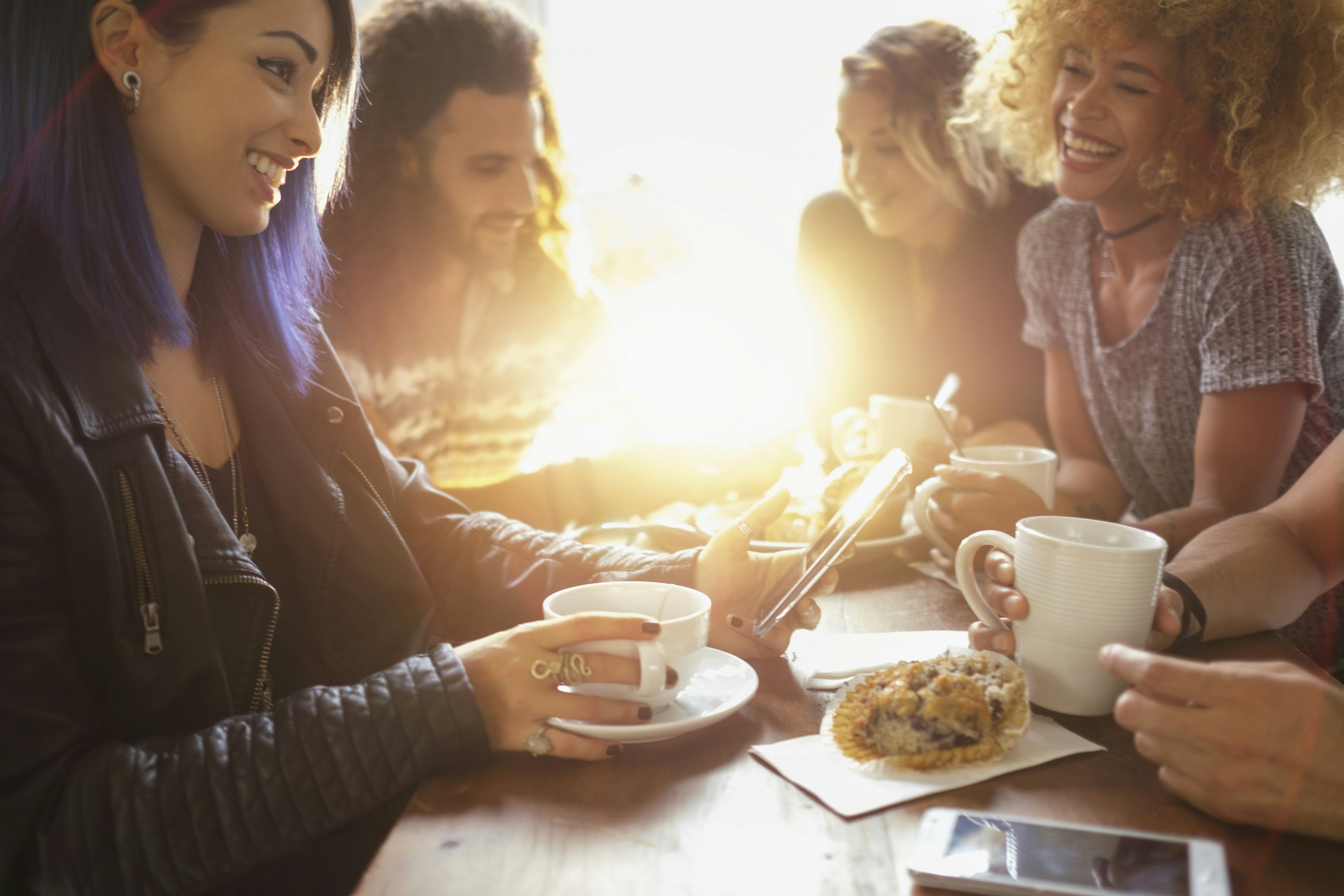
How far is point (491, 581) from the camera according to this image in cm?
120

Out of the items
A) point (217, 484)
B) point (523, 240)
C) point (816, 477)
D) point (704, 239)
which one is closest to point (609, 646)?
point (217, 484)

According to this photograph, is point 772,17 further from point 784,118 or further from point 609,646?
point 609,646

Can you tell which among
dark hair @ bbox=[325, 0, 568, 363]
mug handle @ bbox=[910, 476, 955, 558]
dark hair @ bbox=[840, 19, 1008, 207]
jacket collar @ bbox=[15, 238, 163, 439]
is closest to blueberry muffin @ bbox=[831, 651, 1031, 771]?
mug handle @ bbox=[910, 476, 955, 558]

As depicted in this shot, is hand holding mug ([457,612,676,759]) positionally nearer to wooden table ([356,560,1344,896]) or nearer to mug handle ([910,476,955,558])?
wooden table ([356,560,1344,896])

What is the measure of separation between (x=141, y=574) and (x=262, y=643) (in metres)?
0.17

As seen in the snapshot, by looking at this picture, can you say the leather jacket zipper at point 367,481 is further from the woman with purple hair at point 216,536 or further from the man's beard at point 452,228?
the man's beard at point 452,228

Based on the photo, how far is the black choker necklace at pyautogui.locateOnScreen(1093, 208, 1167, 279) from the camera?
1.58 metres

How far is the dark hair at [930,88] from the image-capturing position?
2.18m

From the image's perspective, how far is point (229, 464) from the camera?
3.69ft

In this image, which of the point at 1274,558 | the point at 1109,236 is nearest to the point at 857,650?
the point at 1274,558

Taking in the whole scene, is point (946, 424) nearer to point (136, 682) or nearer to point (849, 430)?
point (849, 430)

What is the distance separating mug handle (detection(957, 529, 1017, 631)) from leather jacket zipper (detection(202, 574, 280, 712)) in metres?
0.68

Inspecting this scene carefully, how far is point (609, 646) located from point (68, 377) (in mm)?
531

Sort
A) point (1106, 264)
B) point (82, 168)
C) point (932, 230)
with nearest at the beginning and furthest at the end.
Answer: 1. point (82, 168)
2. point (1106, 264)
3. point (932, 230)
